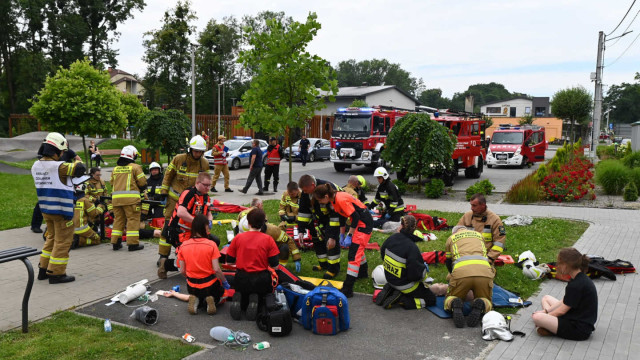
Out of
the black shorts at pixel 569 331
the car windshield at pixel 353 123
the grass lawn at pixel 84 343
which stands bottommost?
the grass lawn at pixel 84 343

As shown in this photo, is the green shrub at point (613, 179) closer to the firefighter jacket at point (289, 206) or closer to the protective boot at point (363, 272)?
the firefighter jacket at point (289, 206)

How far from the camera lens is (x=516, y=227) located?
11.6 meters

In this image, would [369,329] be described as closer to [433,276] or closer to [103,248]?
[433,276]

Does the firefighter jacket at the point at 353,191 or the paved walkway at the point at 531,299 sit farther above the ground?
the firefighter jacket at the point at 353,191

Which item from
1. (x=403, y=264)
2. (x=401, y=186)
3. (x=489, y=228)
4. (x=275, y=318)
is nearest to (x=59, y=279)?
(x=275, y=318)

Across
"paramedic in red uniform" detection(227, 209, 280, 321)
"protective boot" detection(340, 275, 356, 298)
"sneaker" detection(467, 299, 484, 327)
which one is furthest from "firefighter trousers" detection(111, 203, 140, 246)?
"sneaker" detection(467, 299, 484, 327)

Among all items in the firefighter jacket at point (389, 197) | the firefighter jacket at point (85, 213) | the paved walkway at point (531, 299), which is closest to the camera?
the paved walkway at point (531, 299)

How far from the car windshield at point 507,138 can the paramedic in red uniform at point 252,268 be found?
84.7 ft

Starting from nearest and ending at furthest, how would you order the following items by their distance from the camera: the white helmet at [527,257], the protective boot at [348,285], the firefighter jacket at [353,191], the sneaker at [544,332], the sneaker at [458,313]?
the sneaker at [544,332] → the sneaker at [458,313] → the protective boot at [348,285] → the white helmet at [527,257] → the firefighter jacket at [353,191]

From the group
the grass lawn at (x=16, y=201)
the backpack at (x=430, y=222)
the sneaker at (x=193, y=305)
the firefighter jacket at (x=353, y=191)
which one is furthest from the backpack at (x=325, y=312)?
the grass lawn at (x=16, y=201)

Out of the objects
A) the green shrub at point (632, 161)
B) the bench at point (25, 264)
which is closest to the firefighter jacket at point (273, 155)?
the bench at point (25, 264)

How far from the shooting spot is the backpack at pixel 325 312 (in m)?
5.50

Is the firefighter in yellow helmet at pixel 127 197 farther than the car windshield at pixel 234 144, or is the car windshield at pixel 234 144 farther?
the car windshield at pixel 234 144

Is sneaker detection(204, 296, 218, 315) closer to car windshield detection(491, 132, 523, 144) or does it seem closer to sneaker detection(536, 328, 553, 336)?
sneaker detection(536, 328, 553, 336)
